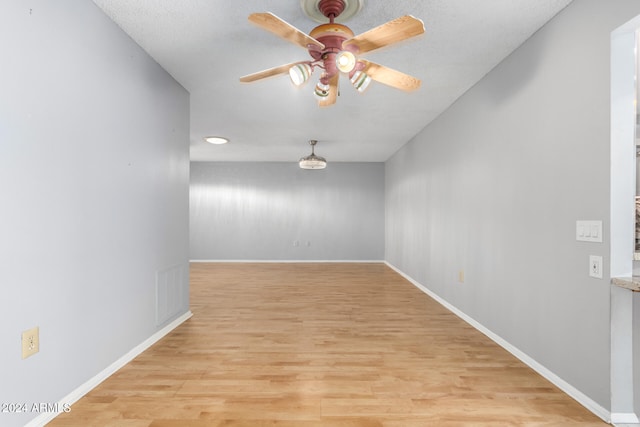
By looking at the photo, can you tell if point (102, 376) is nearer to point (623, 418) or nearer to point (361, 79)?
point (361, 79)

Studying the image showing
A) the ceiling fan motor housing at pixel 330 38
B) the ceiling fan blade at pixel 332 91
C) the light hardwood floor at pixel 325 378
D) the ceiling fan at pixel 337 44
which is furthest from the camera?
the ceiling fan blade at pixel 332 91

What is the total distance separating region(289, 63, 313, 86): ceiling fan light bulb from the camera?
1970 millimetres

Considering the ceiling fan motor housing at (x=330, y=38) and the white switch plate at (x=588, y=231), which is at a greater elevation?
the ceiling fan motor housing at (x=330, y=38)

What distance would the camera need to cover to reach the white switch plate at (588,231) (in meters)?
1.84

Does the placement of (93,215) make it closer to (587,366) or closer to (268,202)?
(587,366)

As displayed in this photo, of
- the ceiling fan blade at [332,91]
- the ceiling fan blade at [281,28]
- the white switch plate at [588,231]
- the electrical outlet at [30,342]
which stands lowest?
the electrical outlet at [30,342]

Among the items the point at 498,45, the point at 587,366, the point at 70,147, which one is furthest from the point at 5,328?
the point at 498,45

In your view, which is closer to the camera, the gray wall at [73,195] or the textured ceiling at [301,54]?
the gray wall at [73,195]

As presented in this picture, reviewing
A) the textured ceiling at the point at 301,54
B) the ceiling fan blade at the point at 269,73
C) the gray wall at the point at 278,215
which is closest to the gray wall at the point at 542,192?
the textured ceiling at the point at 301,54

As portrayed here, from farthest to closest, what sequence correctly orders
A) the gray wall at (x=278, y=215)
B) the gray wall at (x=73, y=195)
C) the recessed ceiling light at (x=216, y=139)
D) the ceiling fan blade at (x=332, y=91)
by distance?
1. the gray wall at (x=278, y=215)
2. the recessed ceiling light at (x=216, y=139)
3. the ceiling fan blade at (x=332, y=91)
4. the gray wall at (x=73, y=195)

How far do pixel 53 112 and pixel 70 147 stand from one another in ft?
0.68

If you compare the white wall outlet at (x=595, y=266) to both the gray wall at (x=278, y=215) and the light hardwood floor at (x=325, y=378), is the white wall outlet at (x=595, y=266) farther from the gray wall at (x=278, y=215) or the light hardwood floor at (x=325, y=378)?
the gray wall at (x=278, y=215)

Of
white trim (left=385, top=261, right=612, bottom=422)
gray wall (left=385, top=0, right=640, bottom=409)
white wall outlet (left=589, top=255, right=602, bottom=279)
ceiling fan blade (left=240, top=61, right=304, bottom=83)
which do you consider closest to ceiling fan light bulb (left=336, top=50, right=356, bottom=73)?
ceiling fan blade (left=240, top=61, right=304, bottom=83)

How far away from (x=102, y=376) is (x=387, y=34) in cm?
280
